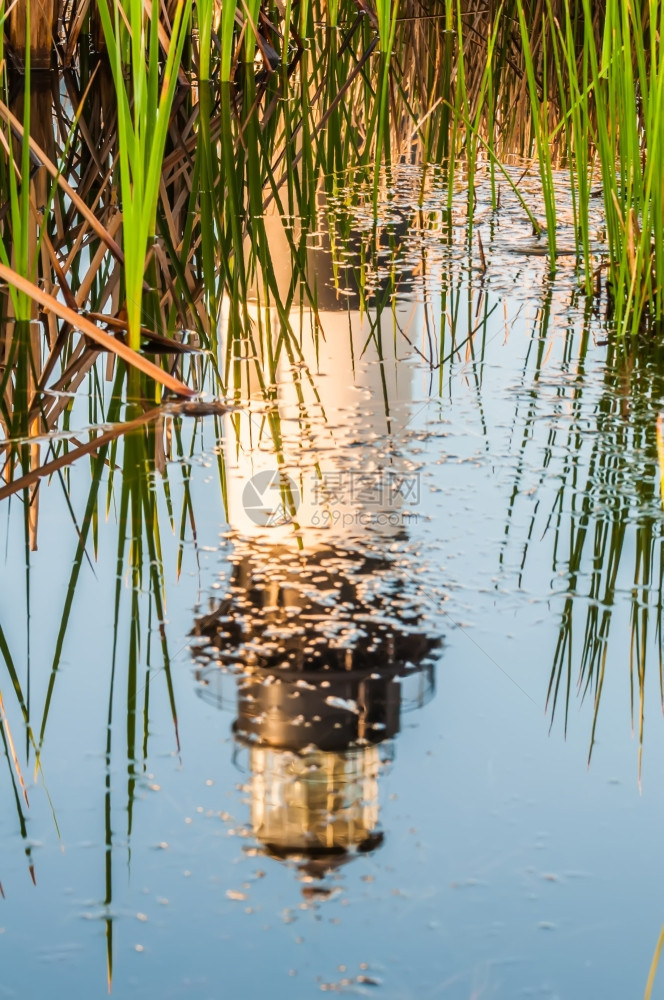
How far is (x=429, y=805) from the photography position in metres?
0.96

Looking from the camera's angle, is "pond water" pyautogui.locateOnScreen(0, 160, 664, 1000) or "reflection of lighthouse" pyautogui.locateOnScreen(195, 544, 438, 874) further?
"reflection of lighthouse" pyautogui.locateOnScreen(195, 544, 438, 874)

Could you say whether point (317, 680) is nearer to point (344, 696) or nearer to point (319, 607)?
point (344, 696)

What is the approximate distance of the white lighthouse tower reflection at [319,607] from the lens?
0.98 m

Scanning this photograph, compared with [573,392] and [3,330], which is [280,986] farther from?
[3,330]

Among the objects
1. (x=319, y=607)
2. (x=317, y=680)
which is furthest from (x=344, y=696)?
(x=319, y=607)

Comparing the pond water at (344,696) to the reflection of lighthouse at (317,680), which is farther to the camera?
the reflection of lighthouse at (317,680)

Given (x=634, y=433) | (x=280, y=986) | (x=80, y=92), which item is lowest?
(x=280, y=986)

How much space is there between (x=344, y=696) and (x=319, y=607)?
0.49ft

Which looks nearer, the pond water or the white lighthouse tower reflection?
the pond water

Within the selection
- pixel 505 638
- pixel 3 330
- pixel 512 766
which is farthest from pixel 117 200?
pixel 512 766

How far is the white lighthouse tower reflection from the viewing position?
3.22 ft

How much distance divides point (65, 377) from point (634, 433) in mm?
749

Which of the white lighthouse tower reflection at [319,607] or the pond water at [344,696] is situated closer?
the pond water at [344,696]

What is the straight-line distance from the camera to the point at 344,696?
1093 mm
